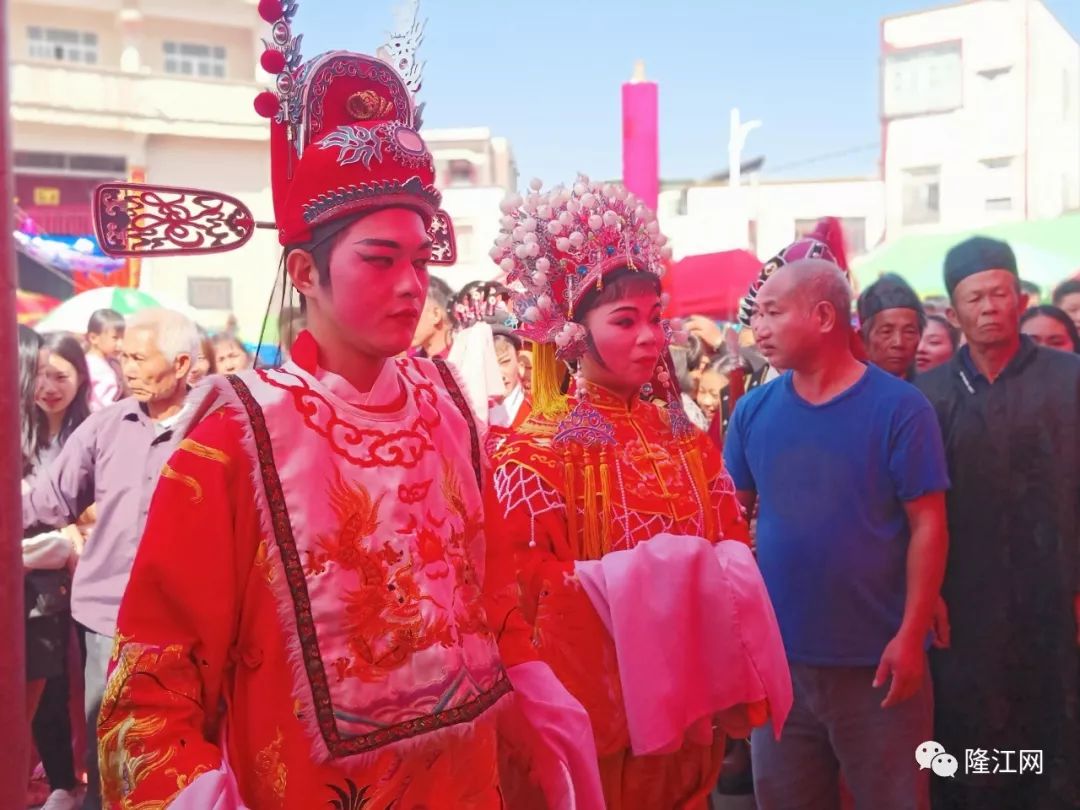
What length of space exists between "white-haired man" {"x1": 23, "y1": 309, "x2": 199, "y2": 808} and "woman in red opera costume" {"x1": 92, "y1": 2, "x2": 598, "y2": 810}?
2520 mm

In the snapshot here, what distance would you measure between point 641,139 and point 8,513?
19.7 ft

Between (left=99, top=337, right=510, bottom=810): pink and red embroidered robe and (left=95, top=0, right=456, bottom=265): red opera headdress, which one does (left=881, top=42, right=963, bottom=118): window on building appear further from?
(left=99, top=337, right=510, bottom=810): pink and red embroidered robe

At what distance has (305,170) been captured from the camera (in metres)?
1.79

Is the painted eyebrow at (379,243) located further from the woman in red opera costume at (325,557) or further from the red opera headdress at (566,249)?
the red opera headdress at (566,249)

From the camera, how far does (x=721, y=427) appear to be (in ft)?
16.7

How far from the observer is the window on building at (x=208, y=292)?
75.4 feet

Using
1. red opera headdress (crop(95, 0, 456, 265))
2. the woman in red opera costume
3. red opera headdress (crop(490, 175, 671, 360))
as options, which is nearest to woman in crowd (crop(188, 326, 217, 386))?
red opera headdress (crop(490, 175, 671, 360))

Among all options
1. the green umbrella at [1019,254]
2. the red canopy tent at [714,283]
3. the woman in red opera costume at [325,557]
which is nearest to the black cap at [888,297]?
the woman in red opera costume at [325,557]

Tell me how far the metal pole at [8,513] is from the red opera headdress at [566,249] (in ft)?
4.21

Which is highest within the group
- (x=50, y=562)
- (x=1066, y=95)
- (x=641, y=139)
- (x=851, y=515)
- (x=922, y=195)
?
(x=1066, y=95)

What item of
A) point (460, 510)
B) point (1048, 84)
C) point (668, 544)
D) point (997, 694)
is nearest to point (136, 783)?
point (460, 510)

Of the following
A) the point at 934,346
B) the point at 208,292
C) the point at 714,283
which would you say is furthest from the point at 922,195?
the point at 934,346

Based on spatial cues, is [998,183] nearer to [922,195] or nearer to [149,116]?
[922,195]

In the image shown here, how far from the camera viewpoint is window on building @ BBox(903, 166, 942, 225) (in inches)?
853
